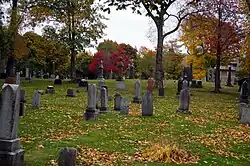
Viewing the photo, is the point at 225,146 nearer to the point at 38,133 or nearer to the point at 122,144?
the point at 122,144

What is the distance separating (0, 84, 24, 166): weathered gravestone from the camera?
6.74 meters

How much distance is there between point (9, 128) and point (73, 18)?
1425 inches

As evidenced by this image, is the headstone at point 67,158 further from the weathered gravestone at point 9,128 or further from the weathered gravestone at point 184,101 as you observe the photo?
the weathered gravestone at point 184,101

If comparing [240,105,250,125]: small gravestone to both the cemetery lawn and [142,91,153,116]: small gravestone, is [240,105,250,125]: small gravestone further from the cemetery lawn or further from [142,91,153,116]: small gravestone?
[142,91,153,116]: small gravestone

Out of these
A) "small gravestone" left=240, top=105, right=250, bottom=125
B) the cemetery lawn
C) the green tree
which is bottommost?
the cemetery lawn

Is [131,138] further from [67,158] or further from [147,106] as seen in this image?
[147,106]

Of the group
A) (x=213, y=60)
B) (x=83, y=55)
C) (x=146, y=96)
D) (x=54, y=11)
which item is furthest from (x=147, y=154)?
(x=83, y=55)

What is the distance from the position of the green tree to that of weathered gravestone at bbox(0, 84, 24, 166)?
103 ft

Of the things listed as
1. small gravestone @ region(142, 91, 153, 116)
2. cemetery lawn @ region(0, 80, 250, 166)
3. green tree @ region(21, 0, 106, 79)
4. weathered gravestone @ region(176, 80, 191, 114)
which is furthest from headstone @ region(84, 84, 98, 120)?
green tree @ region(21, 0, 106, 79)

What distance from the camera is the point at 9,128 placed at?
22.5 feet

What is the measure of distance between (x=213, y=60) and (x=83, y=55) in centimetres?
3387

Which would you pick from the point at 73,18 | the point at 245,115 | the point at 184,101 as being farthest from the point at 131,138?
the point at 73,18

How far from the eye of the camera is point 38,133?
10.4 meters

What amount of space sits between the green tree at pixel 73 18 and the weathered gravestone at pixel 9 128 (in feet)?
103
